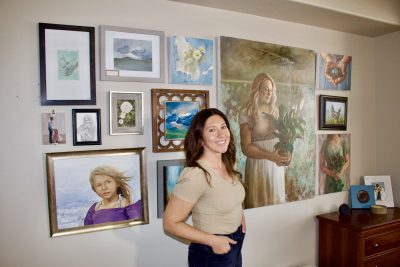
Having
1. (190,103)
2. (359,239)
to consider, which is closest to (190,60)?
(190,103)

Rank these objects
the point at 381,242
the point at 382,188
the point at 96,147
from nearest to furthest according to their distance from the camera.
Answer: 1. the point at 96,147
2. the point at 381,242
3. the point at 382,188

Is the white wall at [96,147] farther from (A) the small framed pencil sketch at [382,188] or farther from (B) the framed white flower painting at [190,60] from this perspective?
(A) the small framed pencil sketch at [382,188]

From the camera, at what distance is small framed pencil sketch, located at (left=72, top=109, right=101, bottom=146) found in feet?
5.16

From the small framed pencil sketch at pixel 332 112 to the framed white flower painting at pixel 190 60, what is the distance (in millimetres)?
1013

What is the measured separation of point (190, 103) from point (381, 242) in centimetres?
169

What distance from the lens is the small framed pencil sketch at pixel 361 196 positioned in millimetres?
2494

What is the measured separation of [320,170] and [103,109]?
5.63 ft

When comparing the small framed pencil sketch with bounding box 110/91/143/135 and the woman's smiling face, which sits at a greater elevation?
the small framed pencil sketch with bounding box 110/91/143/135

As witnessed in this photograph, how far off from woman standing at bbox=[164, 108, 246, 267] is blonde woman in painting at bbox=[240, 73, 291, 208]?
0.61 meters

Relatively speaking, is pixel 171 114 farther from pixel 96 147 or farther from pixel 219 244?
pixel 219 244

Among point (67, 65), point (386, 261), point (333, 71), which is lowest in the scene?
point (386, 261)

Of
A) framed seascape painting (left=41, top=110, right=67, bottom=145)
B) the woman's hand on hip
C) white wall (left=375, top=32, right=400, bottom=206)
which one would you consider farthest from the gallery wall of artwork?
the woman's hand on hip

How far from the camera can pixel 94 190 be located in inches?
63.7

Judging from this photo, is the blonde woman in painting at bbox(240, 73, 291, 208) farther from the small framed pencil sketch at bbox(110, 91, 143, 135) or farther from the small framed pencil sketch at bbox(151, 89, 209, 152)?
the small framed pencil sketch at bbox(110, 91, 143, 135)
